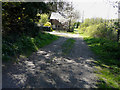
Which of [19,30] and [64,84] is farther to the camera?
[19,30]

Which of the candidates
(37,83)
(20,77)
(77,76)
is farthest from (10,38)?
(77,76)

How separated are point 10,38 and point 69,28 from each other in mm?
39743

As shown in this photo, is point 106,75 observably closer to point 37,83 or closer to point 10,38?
point 37,83

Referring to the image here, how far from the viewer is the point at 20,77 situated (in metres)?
4.30

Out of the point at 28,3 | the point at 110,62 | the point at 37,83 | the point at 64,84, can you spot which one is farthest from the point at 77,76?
the point at 28,3

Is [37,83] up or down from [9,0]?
down

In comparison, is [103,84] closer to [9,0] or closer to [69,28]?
[9,0]

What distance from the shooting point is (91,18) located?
41.1 metres

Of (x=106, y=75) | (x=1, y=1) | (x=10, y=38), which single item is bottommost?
(x=106, y=75)

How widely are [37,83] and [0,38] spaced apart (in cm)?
375

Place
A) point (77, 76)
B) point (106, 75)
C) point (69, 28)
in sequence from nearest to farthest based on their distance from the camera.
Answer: point (77, 76) < point (106, 75) < point (69, 28)

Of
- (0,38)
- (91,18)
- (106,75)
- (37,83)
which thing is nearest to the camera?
(37,83)

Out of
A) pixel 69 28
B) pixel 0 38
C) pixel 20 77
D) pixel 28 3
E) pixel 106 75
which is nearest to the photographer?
pixel 20 77

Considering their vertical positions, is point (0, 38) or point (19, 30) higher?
point (19, 30)
